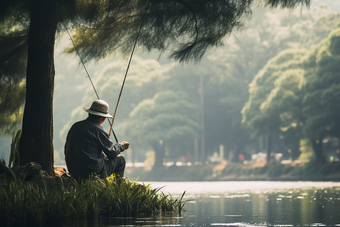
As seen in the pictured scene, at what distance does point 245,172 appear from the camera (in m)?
39.0

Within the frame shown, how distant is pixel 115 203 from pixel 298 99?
3019cm

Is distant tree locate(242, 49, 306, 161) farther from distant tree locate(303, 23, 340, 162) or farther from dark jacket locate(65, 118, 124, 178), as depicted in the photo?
dark jacket locate(65, 118, 124, 178)

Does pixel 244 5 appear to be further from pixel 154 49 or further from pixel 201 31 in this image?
pixel 154 49

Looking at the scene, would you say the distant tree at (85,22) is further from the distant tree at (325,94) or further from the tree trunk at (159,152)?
the tree trunk at (159,152)

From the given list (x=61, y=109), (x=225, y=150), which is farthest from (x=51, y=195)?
(x=61, y=109)

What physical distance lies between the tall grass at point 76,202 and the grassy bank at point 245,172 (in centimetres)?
2307

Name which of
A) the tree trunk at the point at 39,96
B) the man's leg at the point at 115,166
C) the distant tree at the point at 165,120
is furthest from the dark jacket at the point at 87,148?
the distant tree at the point at 165,120

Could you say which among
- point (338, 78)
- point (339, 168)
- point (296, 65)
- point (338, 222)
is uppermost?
point (296, 65)

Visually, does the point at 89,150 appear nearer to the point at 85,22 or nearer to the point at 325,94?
the point at 85,22

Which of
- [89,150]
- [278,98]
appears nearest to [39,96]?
[89,150]

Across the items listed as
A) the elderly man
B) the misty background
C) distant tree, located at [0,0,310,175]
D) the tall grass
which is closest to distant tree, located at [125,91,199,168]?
the misty background

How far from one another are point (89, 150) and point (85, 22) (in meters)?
2.47

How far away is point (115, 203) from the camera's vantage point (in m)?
7.05

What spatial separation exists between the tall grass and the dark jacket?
0.23 meters
